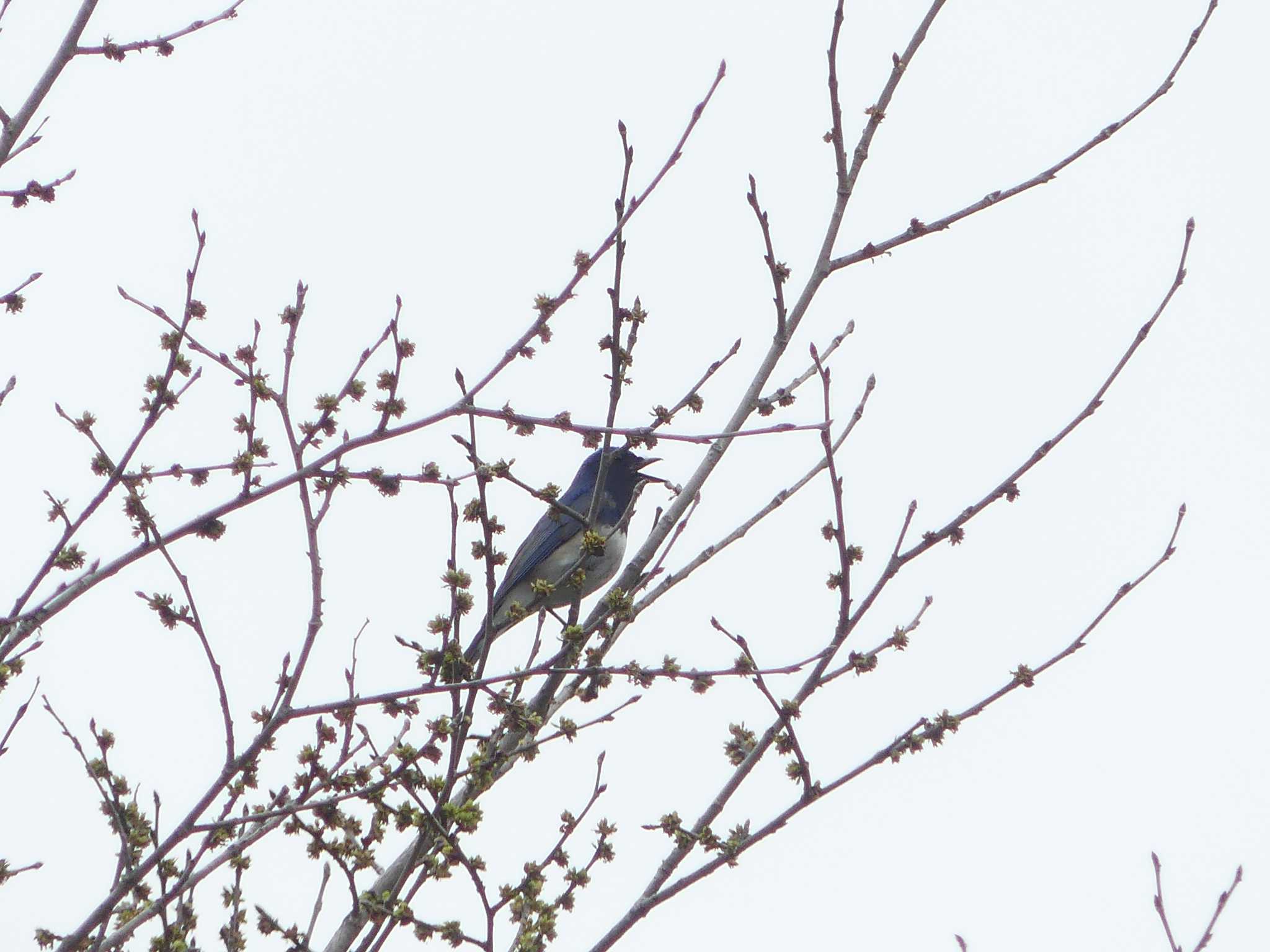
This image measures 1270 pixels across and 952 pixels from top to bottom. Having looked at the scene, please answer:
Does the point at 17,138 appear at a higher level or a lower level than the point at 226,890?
higher

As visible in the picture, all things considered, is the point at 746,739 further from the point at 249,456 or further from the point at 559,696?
the point at 249,456

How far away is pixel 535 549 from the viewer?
9.73 metres

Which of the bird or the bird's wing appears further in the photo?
the bird's wing

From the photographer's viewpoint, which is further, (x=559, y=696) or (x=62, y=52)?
(x=559, y=696)

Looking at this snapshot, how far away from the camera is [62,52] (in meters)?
4.31

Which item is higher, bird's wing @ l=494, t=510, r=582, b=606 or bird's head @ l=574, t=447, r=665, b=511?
bird's head @ l=574, t=447, r=665, b=511

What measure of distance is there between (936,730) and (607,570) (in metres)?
4.61

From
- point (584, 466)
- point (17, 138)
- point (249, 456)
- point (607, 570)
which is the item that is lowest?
point (249, 456)

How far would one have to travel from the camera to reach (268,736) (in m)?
3.91

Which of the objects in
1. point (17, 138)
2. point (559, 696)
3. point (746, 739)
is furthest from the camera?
point (559, 696)

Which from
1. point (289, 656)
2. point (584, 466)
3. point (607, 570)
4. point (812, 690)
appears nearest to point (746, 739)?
point (812, 690)

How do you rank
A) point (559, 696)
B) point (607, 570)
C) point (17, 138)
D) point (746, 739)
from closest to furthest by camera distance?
point (17, 138) < point (746, 739) < point (559, 696) < point (607, 570)

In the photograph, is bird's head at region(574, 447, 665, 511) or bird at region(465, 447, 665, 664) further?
bird's head at region(574, 447, 665, 511)

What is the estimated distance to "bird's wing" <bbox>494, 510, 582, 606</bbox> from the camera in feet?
31.3
